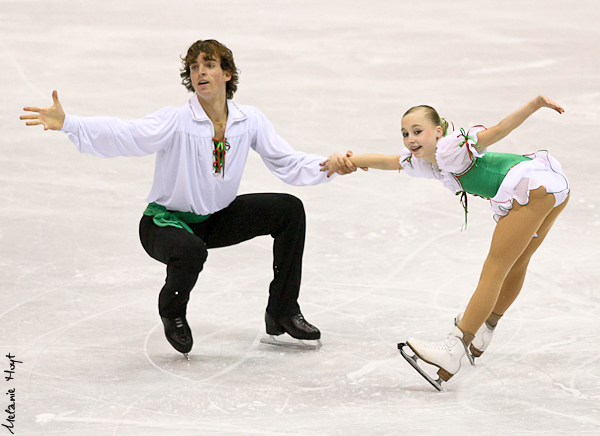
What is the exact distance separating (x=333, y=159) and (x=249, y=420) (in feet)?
4.59

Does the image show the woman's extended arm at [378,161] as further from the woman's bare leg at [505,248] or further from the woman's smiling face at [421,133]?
the woman's bare leg at [505,248]

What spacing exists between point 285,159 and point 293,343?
35.9 inches

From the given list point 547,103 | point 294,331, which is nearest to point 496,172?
point 547,103

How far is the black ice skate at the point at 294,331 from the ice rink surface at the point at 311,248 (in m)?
0.08

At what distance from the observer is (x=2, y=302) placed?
4.50 metres

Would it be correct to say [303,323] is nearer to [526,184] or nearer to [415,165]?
[415,165]

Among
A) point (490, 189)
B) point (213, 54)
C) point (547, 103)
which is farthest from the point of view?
point (213, 54)

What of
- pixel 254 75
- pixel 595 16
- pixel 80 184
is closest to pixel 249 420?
pixel 80 184

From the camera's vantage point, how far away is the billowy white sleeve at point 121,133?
3.69m

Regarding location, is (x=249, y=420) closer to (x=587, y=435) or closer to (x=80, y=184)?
(x=587, y=435)

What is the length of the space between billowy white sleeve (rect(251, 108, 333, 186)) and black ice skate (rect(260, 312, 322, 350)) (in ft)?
2.25

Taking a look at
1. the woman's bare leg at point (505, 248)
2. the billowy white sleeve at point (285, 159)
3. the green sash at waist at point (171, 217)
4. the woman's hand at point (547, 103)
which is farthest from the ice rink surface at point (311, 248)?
the woman's hand at point (547, 103)

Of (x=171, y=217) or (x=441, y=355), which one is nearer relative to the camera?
(x=441, y=355)

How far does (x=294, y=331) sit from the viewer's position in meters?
4.02
